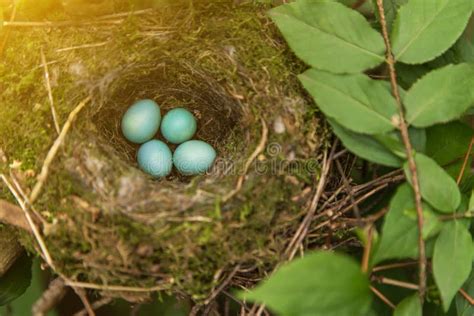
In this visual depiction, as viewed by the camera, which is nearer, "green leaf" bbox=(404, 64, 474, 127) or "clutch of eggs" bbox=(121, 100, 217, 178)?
"green leaf" bbox=(404, 64, 474, 127)

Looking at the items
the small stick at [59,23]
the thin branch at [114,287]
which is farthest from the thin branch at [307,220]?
the small stick at [59,23]

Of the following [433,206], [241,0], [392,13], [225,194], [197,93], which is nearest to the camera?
[433,206]

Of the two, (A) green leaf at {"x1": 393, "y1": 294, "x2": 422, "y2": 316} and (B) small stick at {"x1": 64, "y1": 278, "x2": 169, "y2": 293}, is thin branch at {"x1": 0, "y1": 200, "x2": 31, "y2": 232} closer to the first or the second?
(B) small stick at {"x1": 64, "y1": 278, "x2": 169, "y2": 293}

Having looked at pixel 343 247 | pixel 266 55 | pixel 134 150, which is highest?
pixel 266 55

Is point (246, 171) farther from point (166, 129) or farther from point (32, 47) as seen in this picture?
point (32, 47)

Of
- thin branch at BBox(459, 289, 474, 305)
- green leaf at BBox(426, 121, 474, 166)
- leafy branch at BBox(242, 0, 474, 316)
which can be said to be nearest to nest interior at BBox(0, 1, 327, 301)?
leafy branch at BBox(242, 0, 474, 316)

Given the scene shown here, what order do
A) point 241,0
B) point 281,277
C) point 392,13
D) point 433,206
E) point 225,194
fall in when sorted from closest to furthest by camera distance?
1. point 281,277
2. point 433,206
3. point 225,194
4. point 392,13
5. point 241,0

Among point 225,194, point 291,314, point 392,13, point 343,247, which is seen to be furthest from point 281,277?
point 392,13
